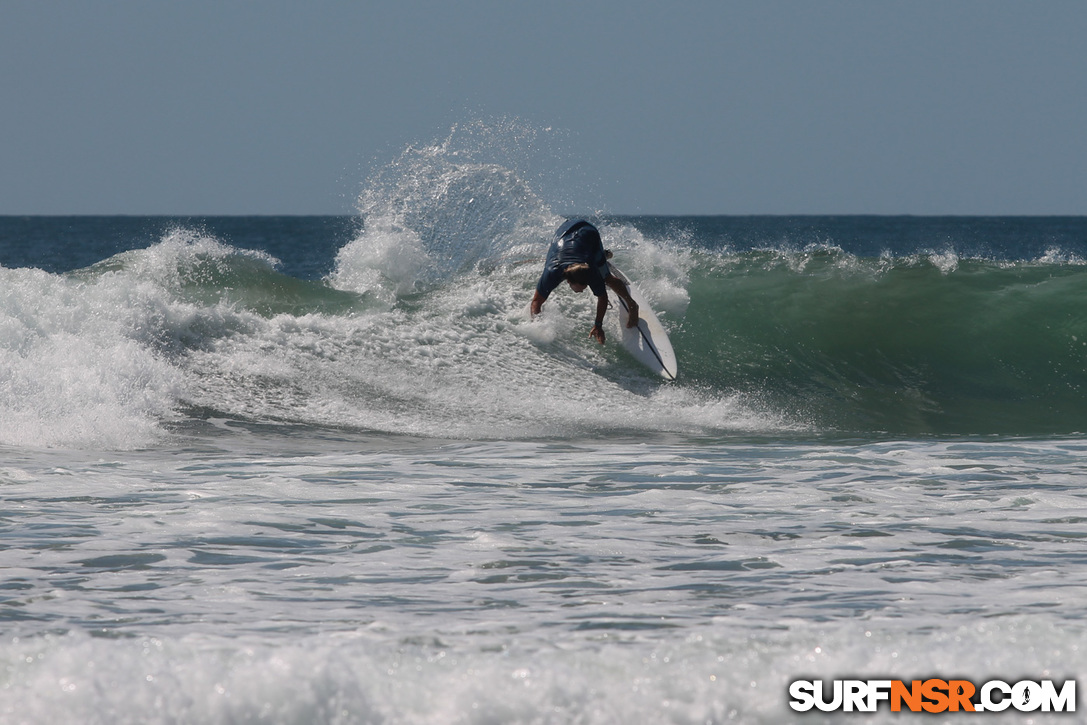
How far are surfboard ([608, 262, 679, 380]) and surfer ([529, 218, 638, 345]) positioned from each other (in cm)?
44

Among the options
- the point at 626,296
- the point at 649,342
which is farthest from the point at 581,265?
the point at 649,342

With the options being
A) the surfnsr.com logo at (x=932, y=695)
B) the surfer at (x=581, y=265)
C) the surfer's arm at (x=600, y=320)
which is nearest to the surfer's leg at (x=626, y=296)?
→ the surfer at (x=581, y=265)

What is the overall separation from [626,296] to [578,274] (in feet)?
2.46

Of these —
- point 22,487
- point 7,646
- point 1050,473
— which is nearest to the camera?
point 7,646

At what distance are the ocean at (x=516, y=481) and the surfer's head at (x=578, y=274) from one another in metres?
0.93

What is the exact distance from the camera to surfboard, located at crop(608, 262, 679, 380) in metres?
11.0

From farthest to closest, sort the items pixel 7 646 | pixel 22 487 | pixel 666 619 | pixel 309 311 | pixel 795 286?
pixel 795 286
pixel 309 311
pixel 22 487
pixel 666 619
pixel 7 646

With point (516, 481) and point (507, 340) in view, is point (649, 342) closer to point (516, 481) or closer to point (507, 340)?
point (507, 340)

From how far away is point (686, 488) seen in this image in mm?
6527

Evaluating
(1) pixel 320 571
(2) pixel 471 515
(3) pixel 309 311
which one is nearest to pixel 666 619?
(1) pixel 320 571

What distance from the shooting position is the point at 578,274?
10.8 metres

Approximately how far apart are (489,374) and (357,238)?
473cm

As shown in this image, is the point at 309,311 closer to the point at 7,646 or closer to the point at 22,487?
the point at 22,487

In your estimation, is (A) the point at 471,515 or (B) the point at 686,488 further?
(B) the point at 686,488
